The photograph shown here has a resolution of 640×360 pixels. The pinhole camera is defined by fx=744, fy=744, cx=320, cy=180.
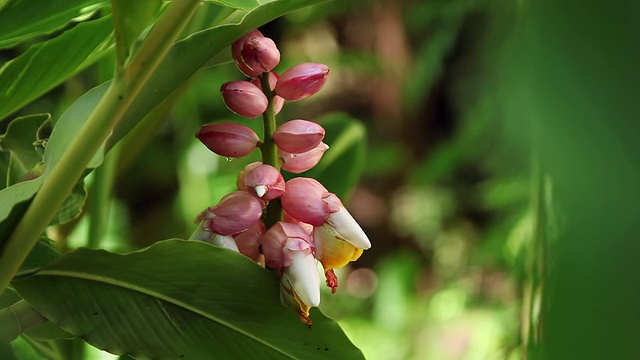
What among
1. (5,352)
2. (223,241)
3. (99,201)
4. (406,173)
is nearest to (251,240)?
(223,241)

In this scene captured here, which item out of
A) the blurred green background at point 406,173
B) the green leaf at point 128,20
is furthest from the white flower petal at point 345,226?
the blurred green background at point 406,173

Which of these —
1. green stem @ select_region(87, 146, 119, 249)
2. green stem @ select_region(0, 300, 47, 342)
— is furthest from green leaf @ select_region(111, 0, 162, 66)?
green stem @ select_region(87, 146, 119, 249)

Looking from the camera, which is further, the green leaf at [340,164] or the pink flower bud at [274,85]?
the green leaf at [340,164]

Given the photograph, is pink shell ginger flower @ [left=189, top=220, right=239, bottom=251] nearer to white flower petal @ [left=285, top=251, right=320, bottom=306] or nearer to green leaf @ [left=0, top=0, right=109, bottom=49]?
white flower petal @ [left=285, top=251, right=320, bottom=306]

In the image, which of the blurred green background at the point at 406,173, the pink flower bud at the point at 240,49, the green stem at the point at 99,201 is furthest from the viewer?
the blurred green background at the point at 406,173

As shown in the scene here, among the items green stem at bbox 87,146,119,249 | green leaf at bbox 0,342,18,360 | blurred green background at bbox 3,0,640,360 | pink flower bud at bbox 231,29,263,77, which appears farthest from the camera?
blurred green background at bbox 3,0,640,360

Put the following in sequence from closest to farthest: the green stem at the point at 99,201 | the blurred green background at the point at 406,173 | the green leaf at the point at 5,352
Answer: the green leaf at the point at 5,352 < the green stem at the point at 99,201 < the blurred green background at the point at 406,173

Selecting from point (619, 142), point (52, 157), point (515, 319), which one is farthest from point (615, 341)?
point (515, 319)

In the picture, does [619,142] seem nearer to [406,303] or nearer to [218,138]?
[218,138]

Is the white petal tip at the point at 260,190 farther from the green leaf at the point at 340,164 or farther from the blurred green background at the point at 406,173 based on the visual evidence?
the blurred green background at the point at 406,173
